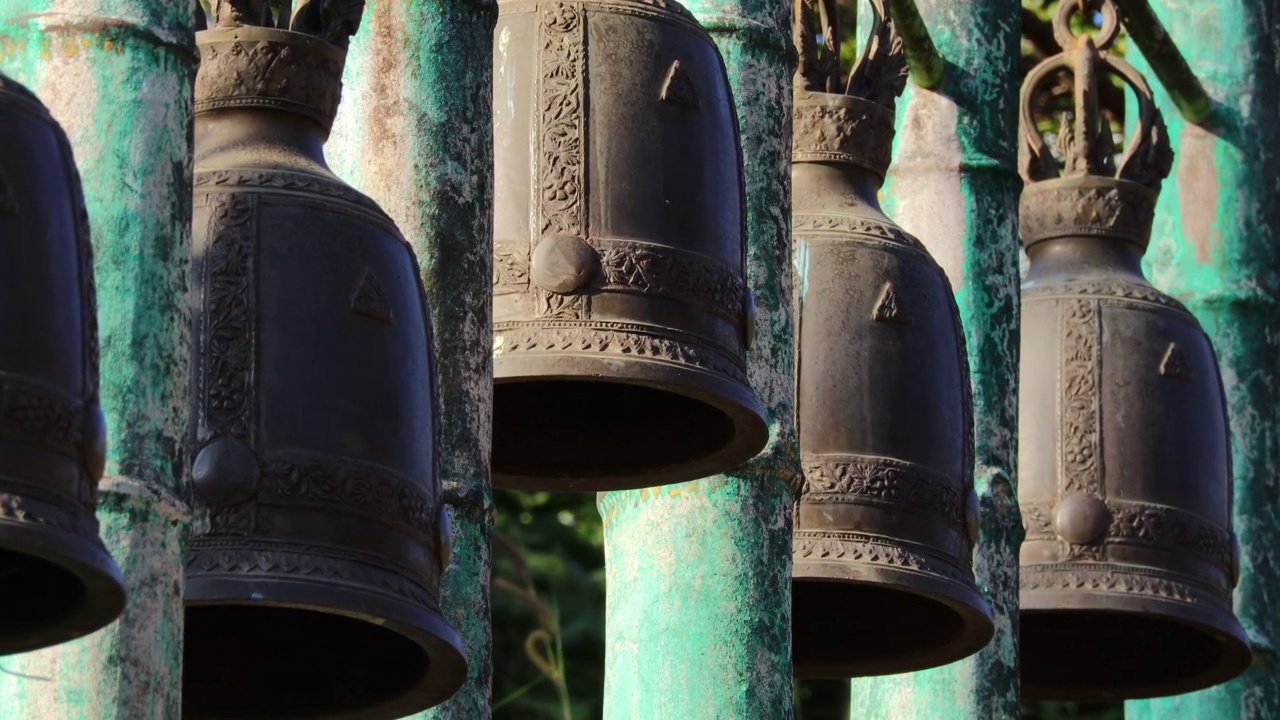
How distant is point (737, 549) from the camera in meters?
9.26

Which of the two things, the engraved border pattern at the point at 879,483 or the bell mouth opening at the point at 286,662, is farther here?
the engraved border pattern at the point at 879,483

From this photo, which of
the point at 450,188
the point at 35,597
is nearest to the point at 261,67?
the point at 450,188

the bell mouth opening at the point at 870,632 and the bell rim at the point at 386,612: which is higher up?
the bell mouth opening at the point at 870,632

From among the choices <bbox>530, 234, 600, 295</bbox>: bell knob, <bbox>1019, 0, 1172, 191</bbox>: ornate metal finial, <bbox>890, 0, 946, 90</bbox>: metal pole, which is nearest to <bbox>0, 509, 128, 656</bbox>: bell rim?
<bbox>530, 234, 600, 295</bbox>: bell knob

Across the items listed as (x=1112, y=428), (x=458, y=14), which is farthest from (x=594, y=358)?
(x=1112, y=428)

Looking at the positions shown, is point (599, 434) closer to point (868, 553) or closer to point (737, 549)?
point (737, 549)

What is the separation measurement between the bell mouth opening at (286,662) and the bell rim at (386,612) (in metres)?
0.10

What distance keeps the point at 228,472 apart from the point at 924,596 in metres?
2.54

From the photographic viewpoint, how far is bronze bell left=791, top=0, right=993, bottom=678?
9.34 meters

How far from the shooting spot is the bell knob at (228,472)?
720 centimetres

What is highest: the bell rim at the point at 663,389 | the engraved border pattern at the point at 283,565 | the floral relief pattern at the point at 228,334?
the bell rim at the point at 663,389

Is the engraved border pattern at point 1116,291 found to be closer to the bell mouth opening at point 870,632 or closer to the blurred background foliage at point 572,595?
the bell mouth opening at point 870,632

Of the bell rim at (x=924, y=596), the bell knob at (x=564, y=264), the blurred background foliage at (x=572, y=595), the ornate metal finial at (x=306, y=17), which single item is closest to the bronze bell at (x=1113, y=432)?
the bell rim at (x=924, y=596)

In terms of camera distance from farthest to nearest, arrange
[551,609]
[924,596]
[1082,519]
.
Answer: [551,609], [1082,519], [924,596]
